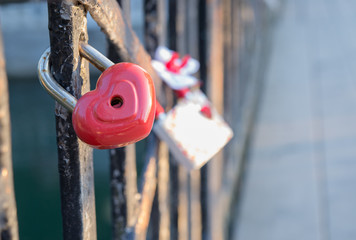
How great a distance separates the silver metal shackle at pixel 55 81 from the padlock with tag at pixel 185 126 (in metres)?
0.32

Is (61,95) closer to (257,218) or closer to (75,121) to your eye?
(75,121)

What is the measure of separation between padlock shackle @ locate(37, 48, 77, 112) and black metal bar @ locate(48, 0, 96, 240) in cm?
1

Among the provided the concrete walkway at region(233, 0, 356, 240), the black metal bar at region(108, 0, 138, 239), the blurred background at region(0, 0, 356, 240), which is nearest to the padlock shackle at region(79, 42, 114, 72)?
the black metal bar at region(108, 0, 138, 239)

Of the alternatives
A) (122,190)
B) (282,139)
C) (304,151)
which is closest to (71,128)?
(122,190)

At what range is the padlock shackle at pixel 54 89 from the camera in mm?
376

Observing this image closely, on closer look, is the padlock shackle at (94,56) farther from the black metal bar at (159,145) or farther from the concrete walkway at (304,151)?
the concrete walkway at (304,151)

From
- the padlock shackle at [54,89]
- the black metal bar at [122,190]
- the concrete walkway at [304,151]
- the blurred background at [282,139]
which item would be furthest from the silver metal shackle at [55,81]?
the concrete walkway at [304,151]

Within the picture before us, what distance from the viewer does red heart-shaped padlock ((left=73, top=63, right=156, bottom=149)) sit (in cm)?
35

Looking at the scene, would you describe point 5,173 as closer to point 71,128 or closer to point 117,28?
point 71,128

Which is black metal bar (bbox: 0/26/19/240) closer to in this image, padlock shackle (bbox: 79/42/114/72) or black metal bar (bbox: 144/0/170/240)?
padlock shackle (bbox: 79/42/114/72)

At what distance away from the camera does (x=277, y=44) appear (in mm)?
5633

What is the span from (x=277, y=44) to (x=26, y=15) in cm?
381

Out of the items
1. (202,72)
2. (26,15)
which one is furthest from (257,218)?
(26,15)

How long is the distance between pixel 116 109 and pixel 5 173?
0.47 ft
